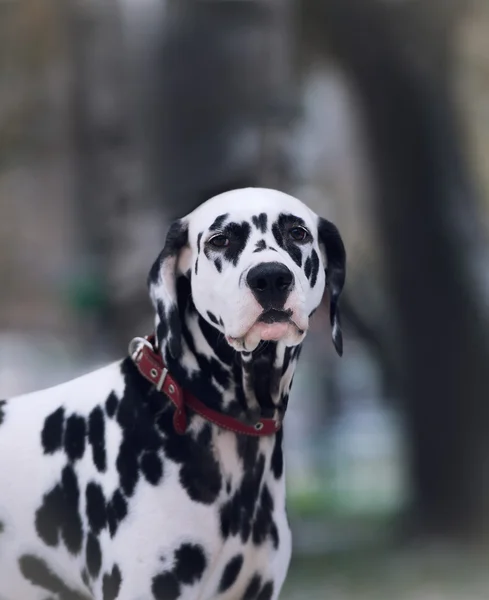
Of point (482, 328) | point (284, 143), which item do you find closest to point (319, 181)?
point (284, 143)

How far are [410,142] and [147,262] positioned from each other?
8.84 feet

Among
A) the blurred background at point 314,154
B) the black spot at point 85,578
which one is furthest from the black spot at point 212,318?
the blurred background at point 314,154

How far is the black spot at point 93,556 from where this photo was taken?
3.51 m

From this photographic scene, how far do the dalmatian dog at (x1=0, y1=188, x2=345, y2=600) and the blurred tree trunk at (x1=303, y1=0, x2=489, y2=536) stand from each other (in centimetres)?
653

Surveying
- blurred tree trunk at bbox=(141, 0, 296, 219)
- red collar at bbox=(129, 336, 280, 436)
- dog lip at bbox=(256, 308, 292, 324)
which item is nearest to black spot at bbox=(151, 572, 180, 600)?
red collar at bbox=(129, 336, 280, 436)

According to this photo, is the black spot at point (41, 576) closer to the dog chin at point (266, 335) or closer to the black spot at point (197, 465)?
the black spot at point (197, 465)

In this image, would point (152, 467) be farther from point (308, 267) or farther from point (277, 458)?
point (308, 267)

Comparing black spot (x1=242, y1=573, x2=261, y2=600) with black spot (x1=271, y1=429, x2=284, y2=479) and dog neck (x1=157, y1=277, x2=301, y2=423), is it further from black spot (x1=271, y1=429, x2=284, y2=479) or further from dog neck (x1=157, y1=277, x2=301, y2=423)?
dog neck (x1=157, y1=277, x2=301, y2=423)

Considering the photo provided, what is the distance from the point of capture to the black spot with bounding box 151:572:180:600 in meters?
3.37

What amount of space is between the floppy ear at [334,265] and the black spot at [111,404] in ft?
2.57

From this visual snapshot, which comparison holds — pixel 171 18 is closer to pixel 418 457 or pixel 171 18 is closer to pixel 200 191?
pixel 200 191

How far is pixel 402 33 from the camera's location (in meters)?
9.90

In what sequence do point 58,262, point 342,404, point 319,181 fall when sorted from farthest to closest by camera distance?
point 342,404
point 58,262
point 319,181

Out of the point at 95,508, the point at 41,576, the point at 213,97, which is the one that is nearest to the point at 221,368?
the point at 95,508
